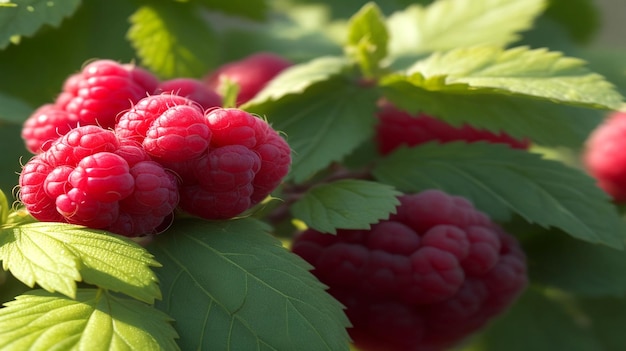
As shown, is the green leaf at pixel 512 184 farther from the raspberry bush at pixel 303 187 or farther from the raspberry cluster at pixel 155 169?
the raspberry cluster at pixel 155 169

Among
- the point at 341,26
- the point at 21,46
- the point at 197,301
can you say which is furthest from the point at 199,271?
the point at 341,26

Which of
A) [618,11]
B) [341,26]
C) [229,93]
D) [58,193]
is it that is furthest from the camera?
[618,11]

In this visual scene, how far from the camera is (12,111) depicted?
0.72 m

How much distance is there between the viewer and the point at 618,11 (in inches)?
123

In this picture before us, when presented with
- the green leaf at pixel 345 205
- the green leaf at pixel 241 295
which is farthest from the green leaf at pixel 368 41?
the green leaf at pixel 241 295

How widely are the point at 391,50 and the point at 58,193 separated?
1.83 feet

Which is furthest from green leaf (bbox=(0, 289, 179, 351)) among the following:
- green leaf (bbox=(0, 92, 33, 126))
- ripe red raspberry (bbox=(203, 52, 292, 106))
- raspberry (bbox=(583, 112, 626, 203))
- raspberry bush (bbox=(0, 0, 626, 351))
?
raspberry (bbox=(583, 112, 626, 203))

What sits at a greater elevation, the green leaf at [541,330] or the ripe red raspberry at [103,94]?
the ripe red raspberry at [103,94]

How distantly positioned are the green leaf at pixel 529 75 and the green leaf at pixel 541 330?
310 mm

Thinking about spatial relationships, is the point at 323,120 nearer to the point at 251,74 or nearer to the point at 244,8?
the point at 251,74

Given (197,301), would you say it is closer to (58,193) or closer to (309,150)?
(58,193)

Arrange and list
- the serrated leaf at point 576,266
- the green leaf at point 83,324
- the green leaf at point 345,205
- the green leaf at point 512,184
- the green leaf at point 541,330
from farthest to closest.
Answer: the green leaf at point 541,330
the serrated leaf at point 576,266
the green leaf at point 512,184
the green leaf at point 345,205
the green leaf at point 83,324

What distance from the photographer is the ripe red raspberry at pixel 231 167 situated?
499mm

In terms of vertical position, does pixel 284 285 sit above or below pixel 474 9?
below
